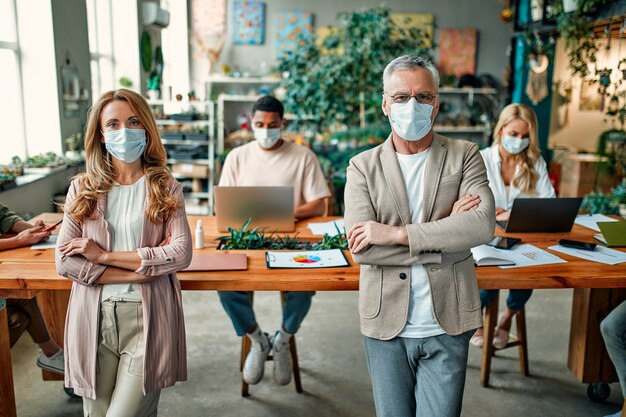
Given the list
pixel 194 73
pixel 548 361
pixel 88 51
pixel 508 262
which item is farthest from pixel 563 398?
pixel 194 73

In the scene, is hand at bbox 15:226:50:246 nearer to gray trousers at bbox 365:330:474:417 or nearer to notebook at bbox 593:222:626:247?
gray trousers at bbox 365:330:474:417

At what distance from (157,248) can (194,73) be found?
6648 millimetres


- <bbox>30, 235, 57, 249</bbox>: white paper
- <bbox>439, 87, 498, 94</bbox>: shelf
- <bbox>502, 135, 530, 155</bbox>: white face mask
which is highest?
<bbox>439, 87, 498, 94</bbox>: shelf

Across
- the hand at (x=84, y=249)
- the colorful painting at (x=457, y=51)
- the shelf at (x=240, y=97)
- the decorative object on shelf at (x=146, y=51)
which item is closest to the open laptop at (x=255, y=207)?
the hand at (x=84, y=249)

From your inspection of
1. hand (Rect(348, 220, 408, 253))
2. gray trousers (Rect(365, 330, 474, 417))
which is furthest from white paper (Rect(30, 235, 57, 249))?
gray trousers (Rect(365, 330, 474, 417))

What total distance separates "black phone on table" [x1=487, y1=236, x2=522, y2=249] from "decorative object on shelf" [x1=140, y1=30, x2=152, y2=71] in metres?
5.06

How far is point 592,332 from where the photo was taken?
9.50ft

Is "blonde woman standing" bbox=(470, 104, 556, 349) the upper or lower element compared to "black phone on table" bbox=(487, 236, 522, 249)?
upper

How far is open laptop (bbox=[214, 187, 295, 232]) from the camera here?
2652 mm

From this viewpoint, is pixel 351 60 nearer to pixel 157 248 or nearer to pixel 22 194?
pixel 22 194

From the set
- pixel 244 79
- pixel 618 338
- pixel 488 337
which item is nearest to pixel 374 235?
pixel 618 338

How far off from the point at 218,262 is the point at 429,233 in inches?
Answer: 37.7

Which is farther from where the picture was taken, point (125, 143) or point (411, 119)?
point (125, 143)

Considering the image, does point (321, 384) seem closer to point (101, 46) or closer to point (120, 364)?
point (120, 364)
